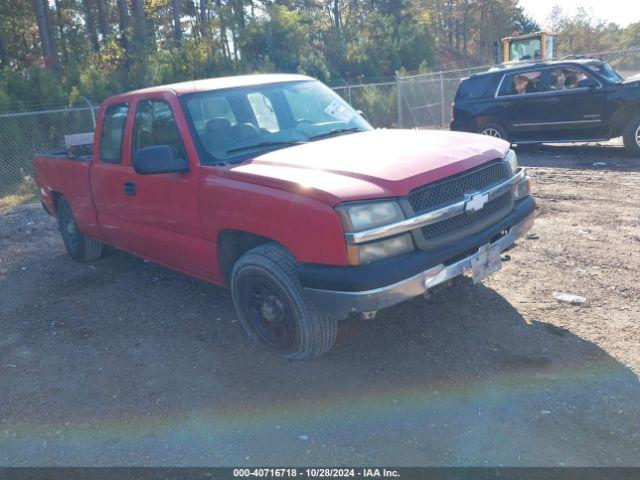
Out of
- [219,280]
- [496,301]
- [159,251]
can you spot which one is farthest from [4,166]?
[496,301]

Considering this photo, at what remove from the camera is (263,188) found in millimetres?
3709

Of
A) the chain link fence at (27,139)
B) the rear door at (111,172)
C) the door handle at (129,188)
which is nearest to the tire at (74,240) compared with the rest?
the rear door at (111,172)

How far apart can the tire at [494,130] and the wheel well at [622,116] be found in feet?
6.70

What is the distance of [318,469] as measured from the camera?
297cm

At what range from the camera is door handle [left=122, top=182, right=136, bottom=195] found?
4977 millimetres

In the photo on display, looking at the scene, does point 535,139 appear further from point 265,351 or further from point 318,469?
point 318,469

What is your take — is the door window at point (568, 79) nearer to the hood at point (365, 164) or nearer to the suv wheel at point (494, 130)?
the suv wheel at point (494, 130)

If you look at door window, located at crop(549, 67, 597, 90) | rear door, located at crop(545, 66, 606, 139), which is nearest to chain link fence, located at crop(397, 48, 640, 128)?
door window, located at crop(549, 67, 597, 90)

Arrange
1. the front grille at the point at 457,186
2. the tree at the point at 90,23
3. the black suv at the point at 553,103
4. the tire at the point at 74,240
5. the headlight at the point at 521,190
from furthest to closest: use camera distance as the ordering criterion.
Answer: the tree at the point at 90,23, the black suv at the point at 553,103, the tire at the point at 74,240, the headlight at the point at 521,190, the front grille at the point at 457,186

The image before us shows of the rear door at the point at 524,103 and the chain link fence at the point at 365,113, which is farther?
the chain link fence at the point at 365,113

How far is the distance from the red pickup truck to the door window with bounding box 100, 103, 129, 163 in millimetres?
23

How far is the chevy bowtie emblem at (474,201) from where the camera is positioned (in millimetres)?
3721

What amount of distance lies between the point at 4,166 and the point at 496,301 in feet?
39.9

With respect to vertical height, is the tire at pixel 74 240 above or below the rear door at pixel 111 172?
below
